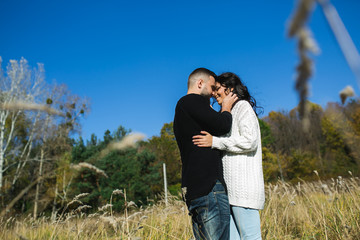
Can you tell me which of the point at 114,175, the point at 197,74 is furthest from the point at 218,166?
the point at 114,175

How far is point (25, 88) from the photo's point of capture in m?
18.1

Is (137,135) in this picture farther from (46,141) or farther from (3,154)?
(46,141)

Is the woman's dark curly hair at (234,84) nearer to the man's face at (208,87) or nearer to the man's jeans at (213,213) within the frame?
the man's face at (208,87)

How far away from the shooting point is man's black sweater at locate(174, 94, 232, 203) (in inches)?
72.7

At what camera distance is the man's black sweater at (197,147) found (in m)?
1.85

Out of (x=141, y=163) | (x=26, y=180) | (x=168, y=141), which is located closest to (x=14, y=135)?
(x=26, y=180)

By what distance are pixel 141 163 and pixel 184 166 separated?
17.6 metres

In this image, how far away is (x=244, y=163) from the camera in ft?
6.64

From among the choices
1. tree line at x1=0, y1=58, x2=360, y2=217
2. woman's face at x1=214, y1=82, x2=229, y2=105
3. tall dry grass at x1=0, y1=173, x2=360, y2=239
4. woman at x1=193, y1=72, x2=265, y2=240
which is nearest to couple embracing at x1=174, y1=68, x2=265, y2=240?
woman at x1=193, y1=72, x2=265, y2=240

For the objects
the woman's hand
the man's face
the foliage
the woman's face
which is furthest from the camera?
the foliage

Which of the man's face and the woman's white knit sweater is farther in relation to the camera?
the man's face

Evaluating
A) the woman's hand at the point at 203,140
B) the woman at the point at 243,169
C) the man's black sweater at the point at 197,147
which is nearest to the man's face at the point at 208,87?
the man's black sweater at the point at 197,147

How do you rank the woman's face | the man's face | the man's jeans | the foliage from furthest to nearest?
the foliage < the woman's face < the man's face < the man's jeans

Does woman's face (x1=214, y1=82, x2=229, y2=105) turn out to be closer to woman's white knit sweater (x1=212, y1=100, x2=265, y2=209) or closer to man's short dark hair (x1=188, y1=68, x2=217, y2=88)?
man's short dark hair (x1=188, y1=68, x2=217, y2=88)
